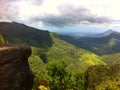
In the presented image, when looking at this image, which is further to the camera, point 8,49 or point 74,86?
point 74,86

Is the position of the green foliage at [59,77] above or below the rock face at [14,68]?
below

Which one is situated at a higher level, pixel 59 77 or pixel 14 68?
pixel 14 68

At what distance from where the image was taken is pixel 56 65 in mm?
118312

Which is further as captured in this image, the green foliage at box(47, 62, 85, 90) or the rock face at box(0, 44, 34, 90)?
the green foliage at box(47, 62, 85, 90)

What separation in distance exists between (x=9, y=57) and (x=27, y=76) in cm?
560

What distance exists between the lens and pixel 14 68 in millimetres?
42844

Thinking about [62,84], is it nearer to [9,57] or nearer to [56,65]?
[56,65]

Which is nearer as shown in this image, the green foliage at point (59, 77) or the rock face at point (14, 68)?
the rock face at point (14, 68)

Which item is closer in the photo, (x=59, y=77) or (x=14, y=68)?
(x=14, y=68)

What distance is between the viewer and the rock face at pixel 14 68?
4091cm

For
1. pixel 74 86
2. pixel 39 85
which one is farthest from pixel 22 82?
pixel 39 85

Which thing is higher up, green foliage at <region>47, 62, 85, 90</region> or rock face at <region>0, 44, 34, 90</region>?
rock face at <region>0, 44, 34, 90</region>

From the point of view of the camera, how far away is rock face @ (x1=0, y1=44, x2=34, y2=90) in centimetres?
4091

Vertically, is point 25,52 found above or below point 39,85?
above
